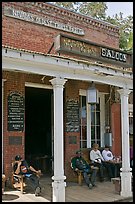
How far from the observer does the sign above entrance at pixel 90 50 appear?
26.0 feet

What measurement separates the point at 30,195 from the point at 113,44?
714 cm

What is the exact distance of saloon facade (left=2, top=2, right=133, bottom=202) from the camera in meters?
7.22

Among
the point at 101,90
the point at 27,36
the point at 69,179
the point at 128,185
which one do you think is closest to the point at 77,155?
the point at 69,179

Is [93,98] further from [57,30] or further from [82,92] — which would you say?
[57,30]

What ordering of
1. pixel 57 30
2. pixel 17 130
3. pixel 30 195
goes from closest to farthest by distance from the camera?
pixel 30 195
pixel 17 130
pixel 57 30

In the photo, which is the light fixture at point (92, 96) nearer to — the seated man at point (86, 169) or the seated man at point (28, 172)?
the seated man at point (86, 169)

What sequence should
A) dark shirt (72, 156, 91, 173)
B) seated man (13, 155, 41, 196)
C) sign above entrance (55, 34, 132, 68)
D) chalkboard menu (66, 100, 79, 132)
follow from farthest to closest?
1. chalkboard menu (66, 100, 79, 132)
2. dark shirt (72, 156, 91, 173)
3. sign above entrance (55, 34, 132, 68)
4. seated man (13, 155, 41, 196)

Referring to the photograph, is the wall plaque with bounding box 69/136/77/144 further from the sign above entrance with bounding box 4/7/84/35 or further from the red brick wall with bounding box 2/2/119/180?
the sign above entrance with bounding box 4/7/84/35

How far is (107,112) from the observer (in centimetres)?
1162

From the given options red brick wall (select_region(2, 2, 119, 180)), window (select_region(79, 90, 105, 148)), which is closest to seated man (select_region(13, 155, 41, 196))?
red brick wall (select_region(2, 2, 119, 180))

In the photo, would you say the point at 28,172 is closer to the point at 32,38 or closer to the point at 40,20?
the point at 32,38

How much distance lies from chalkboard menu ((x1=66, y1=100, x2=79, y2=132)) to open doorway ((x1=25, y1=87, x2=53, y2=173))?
4.78 ft

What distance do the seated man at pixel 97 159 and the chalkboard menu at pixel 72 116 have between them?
840 mm

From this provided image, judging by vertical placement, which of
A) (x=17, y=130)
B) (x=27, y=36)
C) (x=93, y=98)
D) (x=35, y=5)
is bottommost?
(x=17, y=130)
